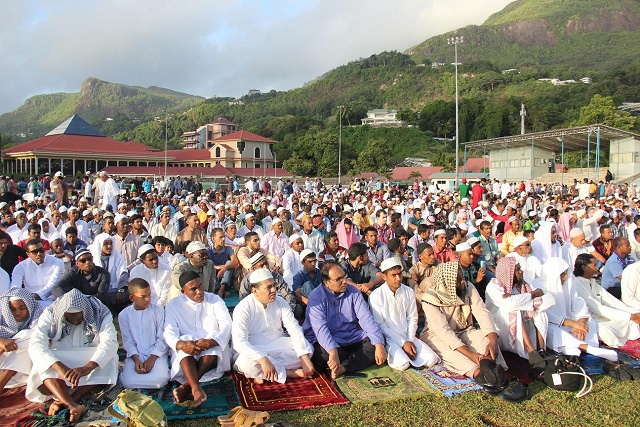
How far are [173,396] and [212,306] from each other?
2.63 ft

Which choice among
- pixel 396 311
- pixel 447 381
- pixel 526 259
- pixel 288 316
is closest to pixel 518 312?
pixel 447 381

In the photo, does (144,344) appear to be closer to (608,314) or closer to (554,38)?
(608,314)

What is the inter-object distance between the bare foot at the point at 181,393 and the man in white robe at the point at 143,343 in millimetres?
299

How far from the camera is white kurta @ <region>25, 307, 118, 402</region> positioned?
12.3 ft

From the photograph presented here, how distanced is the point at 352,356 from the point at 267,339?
74cm

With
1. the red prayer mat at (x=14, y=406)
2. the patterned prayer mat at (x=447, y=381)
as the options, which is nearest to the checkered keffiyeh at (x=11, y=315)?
the red prayer mat at (x=14, y=406)

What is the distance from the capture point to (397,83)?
10919cm

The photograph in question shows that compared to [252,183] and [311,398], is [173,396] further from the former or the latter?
[252,183]

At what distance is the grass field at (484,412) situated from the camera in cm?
358

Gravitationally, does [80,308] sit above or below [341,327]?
above

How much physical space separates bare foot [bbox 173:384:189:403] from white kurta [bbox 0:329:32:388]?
114cm

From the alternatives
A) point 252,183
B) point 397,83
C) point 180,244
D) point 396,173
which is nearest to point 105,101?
point 397,83

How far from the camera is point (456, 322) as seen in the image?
472 cm

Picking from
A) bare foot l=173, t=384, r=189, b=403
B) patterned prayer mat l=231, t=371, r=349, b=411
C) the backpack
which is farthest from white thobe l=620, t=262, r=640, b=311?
the backpack
